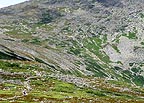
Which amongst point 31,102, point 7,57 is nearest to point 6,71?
point 7,57

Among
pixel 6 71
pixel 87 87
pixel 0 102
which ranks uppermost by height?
pixel 0 102

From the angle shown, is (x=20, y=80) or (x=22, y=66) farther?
(x=22, y=66)

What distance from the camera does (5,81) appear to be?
11844 centimetres

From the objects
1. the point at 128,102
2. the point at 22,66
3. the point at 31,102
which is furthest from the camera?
the point at 22,66

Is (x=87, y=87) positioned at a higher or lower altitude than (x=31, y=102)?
lower

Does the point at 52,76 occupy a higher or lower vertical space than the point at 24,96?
lower

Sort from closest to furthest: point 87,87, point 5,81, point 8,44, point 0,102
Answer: point 0,102
point 5,81
point 87,87
point 8,44

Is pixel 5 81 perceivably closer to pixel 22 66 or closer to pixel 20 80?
pixel 20 80

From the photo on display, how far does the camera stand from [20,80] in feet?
405

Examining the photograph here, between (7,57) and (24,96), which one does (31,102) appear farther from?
(7,57)

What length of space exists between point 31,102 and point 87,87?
184ft

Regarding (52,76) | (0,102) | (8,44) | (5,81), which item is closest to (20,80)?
(5,81)

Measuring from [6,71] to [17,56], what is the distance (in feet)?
163

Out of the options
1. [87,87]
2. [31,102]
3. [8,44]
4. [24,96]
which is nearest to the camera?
[31,102]
